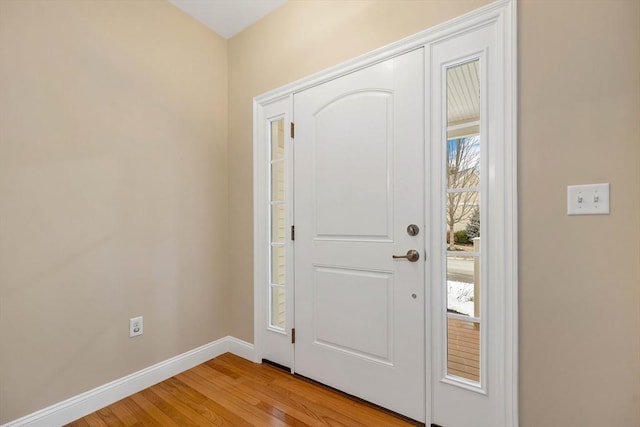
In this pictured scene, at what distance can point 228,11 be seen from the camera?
88.7 inches

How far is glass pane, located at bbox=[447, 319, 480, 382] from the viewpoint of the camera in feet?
4.75

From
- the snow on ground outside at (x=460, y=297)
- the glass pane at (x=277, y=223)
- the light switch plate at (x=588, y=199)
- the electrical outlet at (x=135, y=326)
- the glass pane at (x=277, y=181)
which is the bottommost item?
the electrical outlet at (x=135, y=326)

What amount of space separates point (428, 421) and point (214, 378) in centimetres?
141

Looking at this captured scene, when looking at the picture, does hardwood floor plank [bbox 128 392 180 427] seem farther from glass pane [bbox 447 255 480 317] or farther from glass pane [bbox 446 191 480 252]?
glass pane [bbox 446 191 480 252]

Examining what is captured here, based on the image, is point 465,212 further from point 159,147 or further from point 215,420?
point 159,147

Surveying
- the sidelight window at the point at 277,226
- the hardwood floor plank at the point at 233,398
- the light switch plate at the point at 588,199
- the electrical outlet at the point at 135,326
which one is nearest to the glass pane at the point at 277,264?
the sidelight window at the point at 277,226

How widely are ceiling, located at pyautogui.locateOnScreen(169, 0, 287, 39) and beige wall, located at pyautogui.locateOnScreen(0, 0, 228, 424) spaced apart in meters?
0.09

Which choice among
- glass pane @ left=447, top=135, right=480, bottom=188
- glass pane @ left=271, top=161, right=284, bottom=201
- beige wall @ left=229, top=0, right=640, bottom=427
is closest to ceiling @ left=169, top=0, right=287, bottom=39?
glass pane @ left=271, top=161, right=284, bottom=201

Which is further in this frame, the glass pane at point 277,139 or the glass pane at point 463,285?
the glass pane at point 277,139

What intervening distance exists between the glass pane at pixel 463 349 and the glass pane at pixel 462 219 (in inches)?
15.1

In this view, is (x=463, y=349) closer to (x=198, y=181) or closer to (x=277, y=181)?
(x=277, y=181)

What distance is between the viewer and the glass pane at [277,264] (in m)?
2.25

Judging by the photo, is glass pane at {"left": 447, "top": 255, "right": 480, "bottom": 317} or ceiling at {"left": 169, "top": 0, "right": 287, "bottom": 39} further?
ceiling at {"left": 169, "top": 0, "right": 287, "bottom": 39}

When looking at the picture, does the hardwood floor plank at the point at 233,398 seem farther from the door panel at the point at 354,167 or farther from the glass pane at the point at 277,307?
the door panel at the point at 354,167
